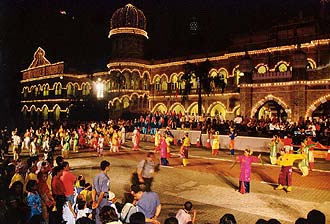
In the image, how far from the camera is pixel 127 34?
41375 millimetres

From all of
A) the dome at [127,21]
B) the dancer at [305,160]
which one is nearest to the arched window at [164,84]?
the dome at [127,21]

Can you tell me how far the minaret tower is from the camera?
4128 cm

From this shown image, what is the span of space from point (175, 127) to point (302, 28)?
15806mm

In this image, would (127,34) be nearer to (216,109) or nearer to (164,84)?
(164,84)

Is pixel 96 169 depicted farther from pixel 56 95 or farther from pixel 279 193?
pixel 56 95

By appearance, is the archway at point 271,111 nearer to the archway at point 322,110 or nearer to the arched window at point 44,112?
the archway at point 322,110

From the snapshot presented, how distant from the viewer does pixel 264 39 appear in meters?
32.5

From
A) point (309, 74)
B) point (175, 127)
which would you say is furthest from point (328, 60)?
point (175, 127)

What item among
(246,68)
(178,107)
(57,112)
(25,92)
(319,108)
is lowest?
(319,108)

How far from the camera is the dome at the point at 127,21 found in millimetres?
41188

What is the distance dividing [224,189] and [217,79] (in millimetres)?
25447

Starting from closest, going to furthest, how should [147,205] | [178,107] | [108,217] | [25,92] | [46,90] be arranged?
[108,217] < [147,205] < [178,107] < [46,90] < [25,92]

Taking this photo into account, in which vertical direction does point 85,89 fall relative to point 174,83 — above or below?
above

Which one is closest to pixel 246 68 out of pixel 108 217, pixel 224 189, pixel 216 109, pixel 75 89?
pixel 216 109
